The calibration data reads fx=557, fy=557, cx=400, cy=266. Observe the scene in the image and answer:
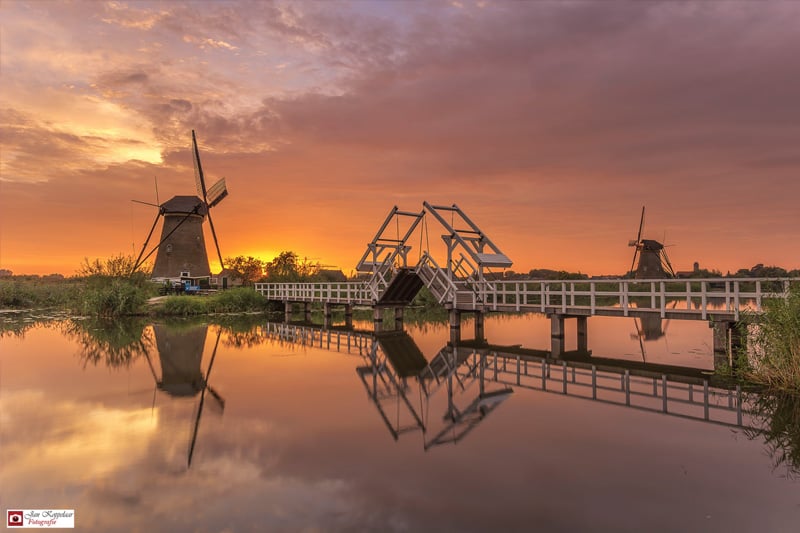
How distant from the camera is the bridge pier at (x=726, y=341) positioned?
15.6m

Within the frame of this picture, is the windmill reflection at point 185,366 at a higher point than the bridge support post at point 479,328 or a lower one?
lower

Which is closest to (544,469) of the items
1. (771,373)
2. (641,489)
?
(641,489)

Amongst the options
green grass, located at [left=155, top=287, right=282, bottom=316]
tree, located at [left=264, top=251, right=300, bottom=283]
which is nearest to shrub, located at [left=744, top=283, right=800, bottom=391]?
green grass, located at [left=155, top=287, right=282, bottom=316]

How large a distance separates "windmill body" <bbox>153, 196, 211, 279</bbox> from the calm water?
34581 millimetres

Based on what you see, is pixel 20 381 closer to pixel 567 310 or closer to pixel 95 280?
pixel 567 310

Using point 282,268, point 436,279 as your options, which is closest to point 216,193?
point 282,268

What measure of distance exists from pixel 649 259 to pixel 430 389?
5111 cm

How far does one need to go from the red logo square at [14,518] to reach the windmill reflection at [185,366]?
2.07 m

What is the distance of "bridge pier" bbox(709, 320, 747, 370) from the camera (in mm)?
15633

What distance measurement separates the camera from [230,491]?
23.1ft

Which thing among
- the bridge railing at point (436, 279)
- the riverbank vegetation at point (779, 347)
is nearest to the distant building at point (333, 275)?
the bridge railing at point (436, 279)

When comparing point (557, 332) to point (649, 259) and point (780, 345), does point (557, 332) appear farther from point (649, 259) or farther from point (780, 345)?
point (649, 259)

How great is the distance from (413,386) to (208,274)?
41.5 metres

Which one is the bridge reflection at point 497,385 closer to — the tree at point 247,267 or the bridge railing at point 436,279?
the bridge railing at point 436,279
